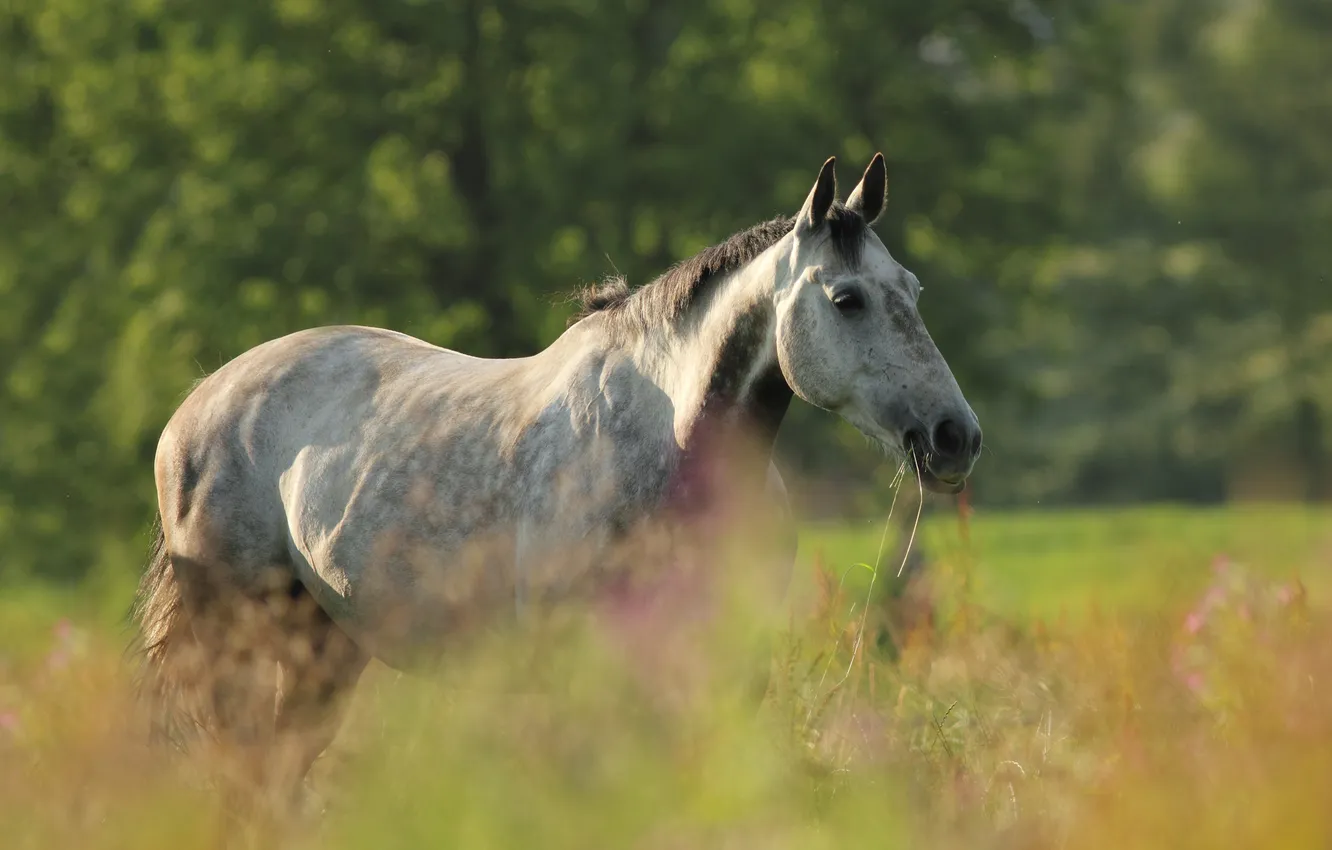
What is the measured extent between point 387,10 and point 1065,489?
3371 centimetres

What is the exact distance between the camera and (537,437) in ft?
15.6

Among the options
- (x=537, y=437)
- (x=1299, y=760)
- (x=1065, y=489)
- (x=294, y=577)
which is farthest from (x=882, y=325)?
(x=1065, y=489)

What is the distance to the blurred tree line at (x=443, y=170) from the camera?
1303 cm

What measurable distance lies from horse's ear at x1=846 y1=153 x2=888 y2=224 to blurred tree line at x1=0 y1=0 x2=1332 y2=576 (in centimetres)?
736

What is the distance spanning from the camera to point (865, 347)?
4332 millimetres

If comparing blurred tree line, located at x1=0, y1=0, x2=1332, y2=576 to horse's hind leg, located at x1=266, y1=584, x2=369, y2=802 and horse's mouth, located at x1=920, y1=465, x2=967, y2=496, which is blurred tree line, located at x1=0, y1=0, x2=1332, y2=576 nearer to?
horse's hind leg, located at x1=266, y1=584, x2=369, y2=802

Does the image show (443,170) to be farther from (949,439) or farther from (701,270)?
(949,439)

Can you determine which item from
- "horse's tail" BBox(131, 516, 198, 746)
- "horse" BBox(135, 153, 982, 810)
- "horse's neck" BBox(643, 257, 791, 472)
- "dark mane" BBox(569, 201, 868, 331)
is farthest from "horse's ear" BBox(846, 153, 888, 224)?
"horse's tail" BBox(131, 516, 198, 746)

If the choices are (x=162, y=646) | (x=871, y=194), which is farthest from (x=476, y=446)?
(x=162, y=646)

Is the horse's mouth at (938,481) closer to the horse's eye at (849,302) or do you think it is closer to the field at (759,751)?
the horse's eye at (849,302)

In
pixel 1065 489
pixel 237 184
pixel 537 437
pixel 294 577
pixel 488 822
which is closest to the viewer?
pixel 488 822

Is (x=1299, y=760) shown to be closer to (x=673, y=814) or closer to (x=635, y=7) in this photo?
(x=673, y=814)

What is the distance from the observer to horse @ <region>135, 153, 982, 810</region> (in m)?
4.36

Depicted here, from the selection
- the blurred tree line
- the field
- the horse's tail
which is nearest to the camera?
the field
